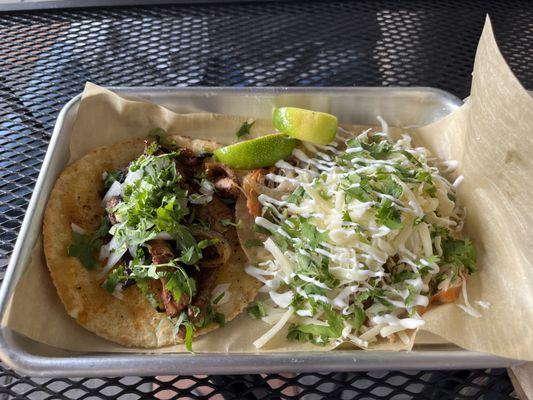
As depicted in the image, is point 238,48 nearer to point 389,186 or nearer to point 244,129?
point 244,129

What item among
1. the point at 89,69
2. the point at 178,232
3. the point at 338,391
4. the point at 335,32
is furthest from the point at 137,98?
Result: the point at 338,391

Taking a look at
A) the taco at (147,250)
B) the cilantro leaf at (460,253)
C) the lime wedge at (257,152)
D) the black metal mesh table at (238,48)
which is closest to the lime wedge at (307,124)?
the lime wedge at (257,152)

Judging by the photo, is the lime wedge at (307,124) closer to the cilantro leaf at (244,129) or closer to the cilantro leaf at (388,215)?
the cilantro leaf at (244,129)

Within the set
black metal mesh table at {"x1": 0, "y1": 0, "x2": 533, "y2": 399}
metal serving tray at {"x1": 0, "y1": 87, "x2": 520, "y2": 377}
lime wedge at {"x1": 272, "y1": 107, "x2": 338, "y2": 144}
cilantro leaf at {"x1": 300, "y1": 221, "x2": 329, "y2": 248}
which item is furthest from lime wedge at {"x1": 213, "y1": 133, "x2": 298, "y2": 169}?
black metal mesh table at {"x1": 0, "y1": 0, "x2": 533, "y2": 399}

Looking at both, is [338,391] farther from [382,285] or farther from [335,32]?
[335,32]

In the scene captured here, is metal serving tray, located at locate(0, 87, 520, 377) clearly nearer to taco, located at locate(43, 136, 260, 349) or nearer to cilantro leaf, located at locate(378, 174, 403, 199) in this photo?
taco, located at locate(43, 136, 260, 349)

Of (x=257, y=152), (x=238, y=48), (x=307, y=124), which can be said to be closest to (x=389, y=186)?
(x=307, y=124)
